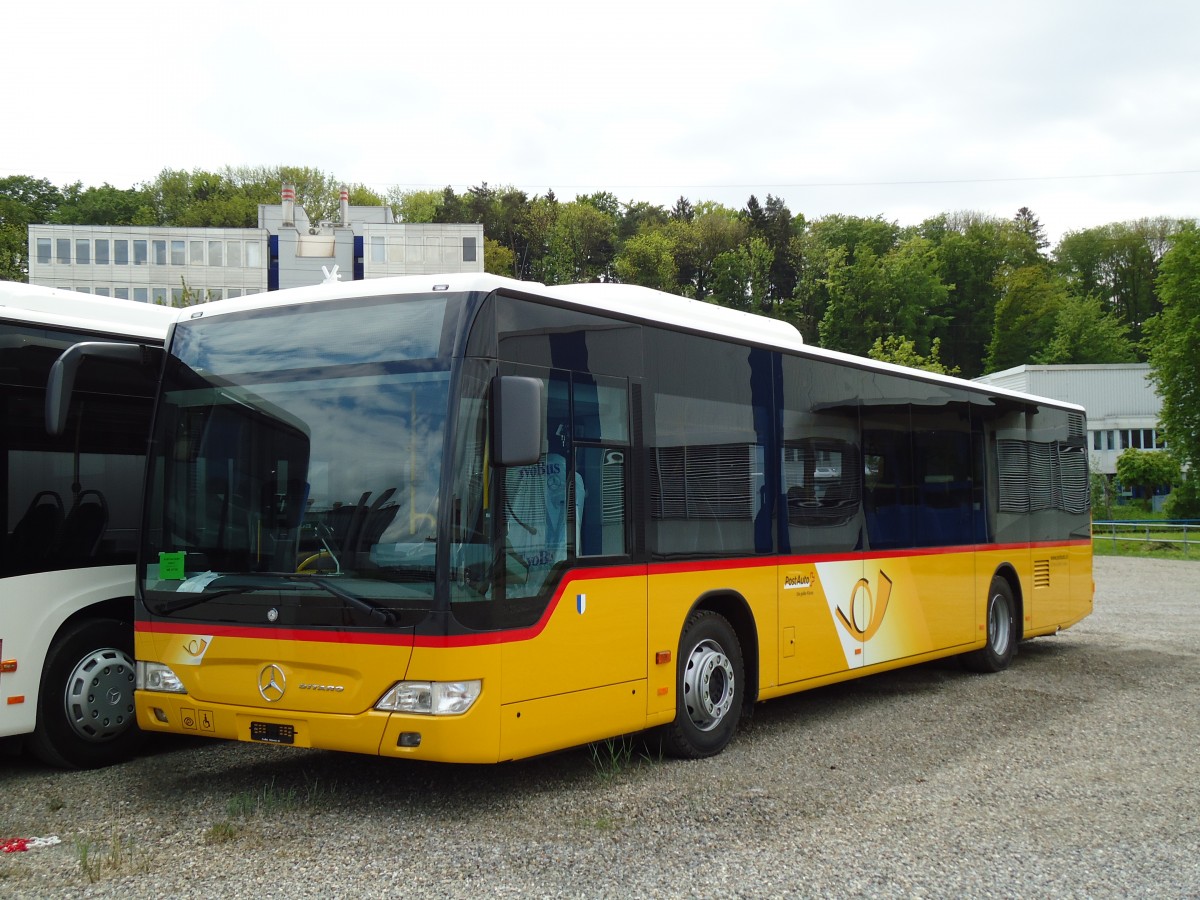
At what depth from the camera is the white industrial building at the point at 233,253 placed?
67.4 meters

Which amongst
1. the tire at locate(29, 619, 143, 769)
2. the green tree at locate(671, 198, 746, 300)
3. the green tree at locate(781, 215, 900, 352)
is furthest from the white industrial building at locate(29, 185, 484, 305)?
the tire at locate(29, 619, 143, 769)

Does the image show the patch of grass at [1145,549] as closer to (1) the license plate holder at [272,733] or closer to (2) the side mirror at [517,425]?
(2) the side mirror at [517,425]

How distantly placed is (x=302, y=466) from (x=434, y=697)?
1474 millimetres

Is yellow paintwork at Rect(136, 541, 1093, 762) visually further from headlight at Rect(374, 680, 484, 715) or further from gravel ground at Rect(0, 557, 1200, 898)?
gravel ground at Rect(0, 557, 1200, 898)

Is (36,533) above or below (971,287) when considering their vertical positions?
below

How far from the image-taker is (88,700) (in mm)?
8086

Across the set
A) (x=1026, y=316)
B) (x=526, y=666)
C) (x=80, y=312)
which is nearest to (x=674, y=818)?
(x=526, y=666)

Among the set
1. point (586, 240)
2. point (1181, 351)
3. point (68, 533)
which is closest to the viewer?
point (68, 533)

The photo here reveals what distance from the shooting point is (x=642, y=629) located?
25.0 ft

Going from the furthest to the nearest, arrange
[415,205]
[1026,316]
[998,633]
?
1. [415,205]
2. [1026,316]
3. [998,633]

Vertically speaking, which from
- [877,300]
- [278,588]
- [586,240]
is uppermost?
[586,240]

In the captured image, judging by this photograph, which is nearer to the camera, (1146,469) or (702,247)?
(1146,469)

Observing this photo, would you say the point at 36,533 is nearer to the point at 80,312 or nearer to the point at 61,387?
the point at 61,387

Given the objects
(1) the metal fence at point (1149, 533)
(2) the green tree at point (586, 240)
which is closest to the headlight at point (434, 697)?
(1) the metal fence at point (1149, 533)
